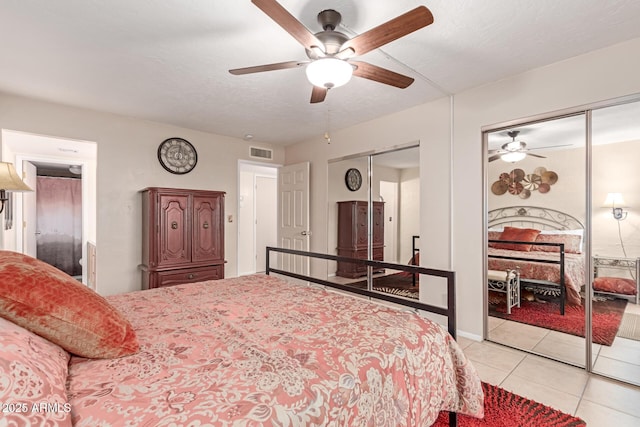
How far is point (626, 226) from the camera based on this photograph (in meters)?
2.17

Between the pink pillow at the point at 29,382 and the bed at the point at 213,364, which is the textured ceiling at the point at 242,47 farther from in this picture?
the pink pillow at the point at 29,382

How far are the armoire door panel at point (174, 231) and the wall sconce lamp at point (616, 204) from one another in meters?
4.07

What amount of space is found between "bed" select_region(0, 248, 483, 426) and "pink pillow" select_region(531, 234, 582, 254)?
1577 mm

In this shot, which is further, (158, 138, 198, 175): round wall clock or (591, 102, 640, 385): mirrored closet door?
(158, 138, 198, 175): round wall clock

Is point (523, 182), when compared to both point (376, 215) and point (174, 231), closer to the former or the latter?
point (376, 215)

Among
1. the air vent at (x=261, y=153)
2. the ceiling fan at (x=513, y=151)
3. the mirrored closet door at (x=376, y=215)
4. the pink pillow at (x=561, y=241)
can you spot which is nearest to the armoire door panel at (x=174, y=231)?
the air vent at (x=261, y=153)

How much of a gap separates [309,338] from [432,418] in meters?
0.71

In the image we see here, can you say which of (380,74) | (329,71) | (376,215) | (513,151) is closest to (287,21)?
(329,71)

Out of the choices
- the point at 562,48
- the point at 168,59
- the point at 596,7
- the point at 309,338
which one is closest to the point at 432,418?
the point at 309,338

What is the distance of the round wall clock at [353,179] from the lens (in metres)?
4.15

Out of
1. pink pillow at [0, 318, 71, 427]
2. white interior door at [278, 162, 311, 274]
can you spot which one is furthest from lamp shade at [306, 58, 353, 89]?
white interior door at [278, 162, 311, 274]

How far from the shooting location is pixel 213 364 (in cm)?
111

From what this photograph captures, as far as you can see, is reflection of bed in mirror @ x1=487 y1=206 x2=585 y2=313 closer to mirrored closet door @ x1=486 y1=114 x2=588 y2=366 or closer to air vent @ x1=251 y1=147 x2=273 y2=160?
mirrored closet door @ x1=486 y1=114 x2=588 y2=366

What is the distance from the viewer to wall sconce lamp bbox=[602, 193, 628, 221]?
2.20 m
